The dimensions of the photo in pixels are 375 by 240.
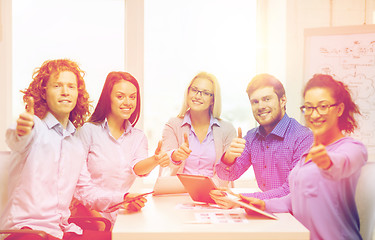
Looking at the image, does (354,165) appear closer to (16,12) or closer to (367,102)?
(367,102)

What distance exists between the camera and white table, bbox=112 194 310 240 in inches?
54.2

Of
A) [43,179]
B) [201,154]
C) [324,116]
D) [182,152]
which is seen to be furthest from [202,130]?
[43,179]

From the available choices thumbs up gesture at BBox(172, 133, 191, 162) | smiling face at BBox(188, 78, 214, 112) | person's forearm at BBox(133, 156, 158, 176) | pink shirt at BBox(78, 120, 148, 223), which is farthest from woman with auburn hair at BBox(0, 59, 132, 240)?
smiling face at BBox(188, 78, 214, 112)

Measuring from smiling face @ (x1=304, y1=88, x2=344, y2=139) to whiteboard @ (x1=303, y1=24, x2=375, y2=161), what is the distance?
0.35 meters

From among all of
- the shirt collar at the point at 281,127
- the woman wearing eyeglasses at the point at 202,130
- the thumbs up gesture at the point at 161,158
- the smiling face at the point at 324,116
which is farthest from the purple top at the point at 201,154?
the smiling face at the point at 324,116

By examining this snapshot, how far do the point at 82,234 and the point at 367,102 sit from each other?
1.68 metres

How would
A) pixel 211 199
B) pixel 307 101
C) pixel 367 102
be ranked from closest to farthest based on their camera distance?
pixel 307 101, pixel 211 199, pixel 367 102

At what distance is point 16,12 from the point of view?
6.95 ft

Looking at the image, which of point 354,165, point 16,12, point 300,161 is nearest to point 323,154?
point 354,165

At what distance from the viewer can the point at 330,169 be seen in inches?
58.1

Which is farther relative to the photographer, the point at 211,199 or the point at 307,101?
the point at 211,199

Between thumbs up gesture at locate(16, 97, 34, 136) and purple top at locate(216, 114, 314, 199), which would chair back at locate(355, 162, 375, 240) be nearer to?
purple top at locate(216, 114, 314, 199)

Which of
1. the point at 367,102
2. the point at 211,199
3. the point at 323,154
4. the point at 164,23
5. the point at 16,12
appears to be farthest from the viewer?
the point at 164,23

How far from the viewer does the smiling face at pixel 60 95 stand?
1.74 meters
